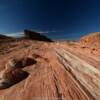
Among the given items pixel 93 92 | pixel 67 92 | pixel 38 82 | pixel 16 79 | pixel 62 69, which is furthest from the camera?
pixel 62 69

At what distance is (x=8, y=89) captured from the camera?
4266 mm

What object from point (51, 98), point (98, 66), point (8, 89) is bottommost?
point (8, 89)

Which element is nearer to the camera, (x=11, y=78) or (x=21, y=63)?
(x=11, y=78)

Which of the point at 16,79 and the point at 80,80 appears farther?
the point at 16,79

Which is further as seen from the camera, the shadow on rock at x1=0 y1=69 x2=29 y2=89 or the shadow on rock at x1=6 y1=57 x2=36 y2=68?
the shadow on rock at x1=6 y1=57 x2=36 y2=68

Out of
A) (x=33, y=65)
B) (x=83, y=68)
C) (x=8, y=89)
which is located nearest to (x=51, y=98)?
(x=8, y=89)

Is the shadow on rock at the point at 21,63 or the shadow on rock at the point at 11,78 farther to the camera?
the shadow on rock at the point at 21,63

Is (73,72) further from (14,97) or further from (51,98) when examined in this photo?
(14,97)

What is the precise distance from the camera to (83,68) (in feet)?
15.8

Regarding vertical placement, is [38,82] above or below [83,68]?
→ below

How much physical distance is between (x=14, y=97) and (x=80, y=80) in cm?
189

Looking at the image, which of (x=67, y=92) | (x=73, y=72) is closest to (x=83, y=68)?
(x=73, y=72)

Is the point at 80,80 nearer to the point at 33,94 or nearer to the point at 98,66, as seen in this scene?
the point at 98,66

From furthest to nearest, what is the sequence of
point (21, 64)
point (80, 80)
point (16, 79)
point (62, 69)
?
1. point (21, 64)
2. point (62, 69)
3. point (16, 79)
4. point (80, 80)
